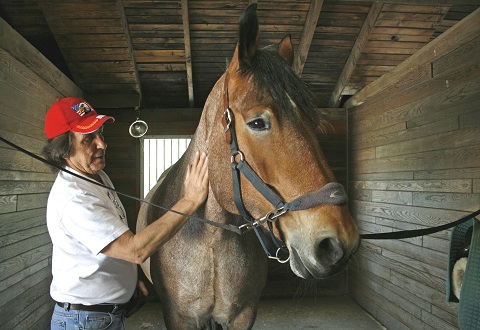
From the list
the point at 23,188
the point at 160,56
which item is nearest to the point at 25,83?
the point at 23,188

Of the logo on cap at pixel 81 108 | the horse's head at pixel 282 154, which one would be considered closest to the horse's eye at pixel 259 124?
the horse's head at pixel 282 154

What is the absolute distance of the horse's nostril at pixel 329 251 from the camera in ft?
3.41

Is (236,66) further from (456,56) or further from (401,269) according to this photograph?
(401,269)

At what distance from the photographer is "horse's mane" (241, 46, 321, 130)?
1.24m

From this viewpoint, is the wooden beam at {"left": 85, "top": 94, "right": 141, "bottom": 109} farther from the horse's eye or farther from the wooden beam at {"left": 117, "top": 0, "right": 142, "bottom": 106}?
the horse's eye

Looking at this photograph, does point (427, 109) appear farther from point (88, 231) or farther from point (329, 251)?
point (88, 231)

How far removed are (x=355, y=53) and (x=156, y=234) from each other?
330 cm

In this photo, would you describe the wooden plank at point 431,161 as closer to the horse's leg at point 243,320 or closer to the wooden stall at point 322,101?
the wooden stall at point 322,101

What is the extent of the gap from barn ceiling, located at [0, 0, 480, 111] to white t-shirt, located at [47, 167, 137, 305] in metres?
2.35

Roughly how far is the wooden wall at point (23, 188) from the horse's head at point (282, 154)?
1.78m

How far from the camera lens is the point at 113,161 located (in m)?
4.55

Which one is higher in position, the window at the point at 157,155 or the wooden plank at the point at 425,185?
the window at the point at 157,155

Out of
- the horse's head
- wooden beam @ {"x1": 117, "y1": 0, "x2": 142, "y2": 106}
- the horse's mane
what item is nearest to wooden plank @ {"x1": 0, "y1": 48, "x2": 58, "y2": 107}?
wooden beam @ {"x1": 117, "y1": 0, "x2": 142, "y2": 106}

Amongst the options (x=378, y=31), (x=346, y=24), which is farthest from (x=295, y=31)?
(x=378, y=31)
